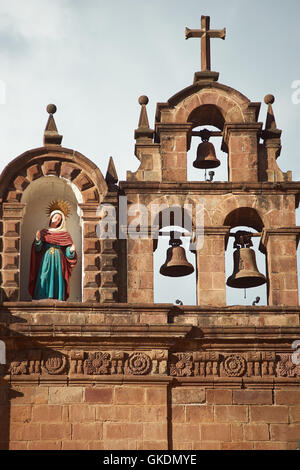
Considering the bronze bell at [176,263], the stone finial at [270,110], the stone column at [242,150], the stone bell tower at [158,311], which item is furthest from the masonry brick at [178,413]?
the stone finial at [270,110]

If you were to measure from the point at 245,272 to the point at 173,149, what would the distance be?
257 cm

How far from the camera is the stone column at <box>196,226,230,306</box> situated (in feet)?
111

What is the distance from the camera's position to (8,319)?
1308 inches

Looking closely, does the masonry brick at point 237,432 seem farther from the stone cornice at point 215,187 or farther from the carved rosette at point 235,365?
the stone cornice at point 215,187

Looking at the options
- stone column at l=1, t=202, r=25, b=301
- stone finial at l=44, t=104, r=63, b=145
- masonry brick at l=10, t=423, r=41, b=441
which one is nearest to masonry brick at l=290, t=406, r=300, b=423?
masonry brick at l=10, t=423, r=41, b=441

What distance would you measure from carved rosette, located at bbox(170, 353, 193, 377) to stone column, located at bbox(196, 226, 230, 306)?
3.66 feet

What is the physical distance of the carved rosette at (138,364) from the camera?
3303 centimetres

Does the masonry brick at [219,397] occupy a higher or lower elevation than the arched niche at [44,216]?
lower

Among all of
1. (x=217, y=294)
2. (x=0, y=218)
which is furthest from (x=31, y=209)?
(x=217, y=294)

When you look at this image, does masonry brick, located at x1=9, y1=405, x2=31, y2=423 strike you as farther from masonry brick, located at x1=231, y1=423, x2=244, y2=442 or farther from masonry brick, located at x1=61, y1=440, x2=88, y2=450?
masonry brick, located at x1=231, y1=423, x2=244, y2=442

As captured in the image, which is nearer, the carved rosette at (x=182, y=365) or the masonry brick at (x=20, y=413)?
the masonry brick at (x=20, y=413)

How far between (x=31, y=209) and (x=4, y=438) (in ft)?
15.6

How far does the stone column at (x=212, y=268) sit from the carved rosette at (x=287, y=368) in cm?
147

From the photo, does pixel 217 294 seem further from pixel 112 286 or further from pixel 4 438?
pixel 4 438
